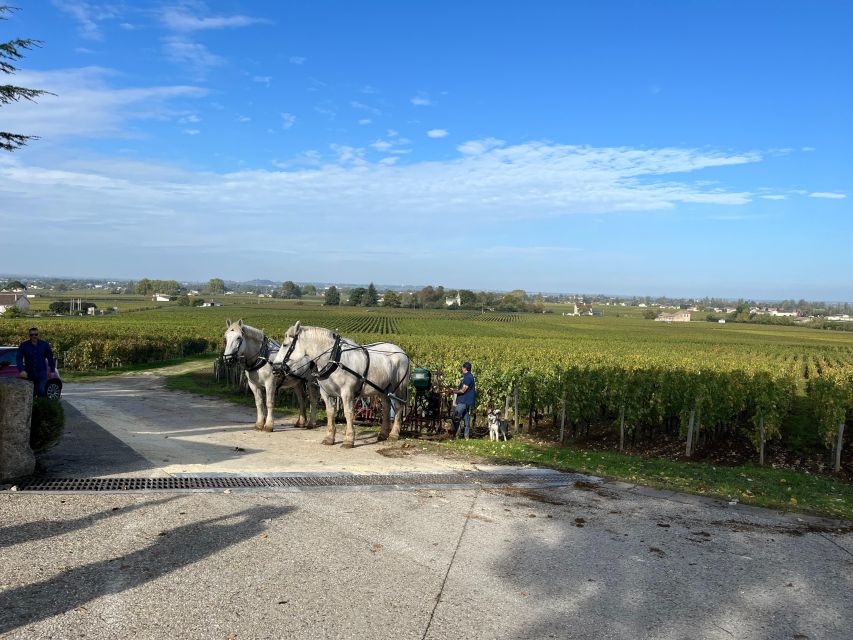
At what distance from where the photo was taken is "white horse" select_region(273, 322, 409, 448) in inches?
480

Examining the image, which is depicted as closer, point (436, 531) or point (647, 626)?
point (647, 626)

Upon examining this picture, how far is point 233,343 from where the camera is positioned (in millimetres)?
13047

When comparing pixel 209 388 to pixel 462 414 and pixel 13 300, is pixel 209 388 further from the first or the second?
pixel 13 300

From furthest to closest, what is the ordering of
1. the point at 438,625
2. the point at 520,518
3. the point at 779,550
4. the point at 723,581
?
the point at 520,518
the point at 779,550
the point at 723,581
the point at 438,625

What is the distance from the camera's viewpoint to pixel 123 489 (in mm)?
8219

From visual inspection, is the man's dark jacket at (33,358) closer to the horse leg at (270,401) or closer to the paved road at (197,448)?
the paved road at (197,448)

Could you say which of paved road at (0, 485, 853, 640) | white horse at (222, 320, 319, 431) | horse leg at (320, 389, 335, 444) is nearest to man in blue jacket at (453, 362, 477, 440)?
horse leg at (320, 389, 335, 444)

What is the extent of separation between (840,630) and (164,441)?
37.0 feet

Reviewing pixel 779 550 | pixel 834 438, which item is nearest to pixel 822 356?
pixel 834 438

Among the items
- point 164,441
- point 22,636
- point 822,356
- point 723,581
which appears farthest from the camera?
point 822,356

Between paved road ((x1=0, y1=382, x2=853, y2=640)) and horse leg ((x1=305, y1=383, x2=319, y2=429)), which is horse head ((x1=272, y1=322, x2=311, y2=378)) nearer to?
horse leg ((x1=305, y1=383, x2=319, y2=429))

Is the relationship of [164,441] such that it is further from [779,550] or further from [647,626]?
[779,550]

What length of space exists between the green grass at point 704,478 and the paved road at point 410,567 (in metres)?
0.85

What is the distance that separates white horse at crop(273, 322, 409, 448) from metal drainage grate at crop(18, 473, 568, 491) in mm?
2701
